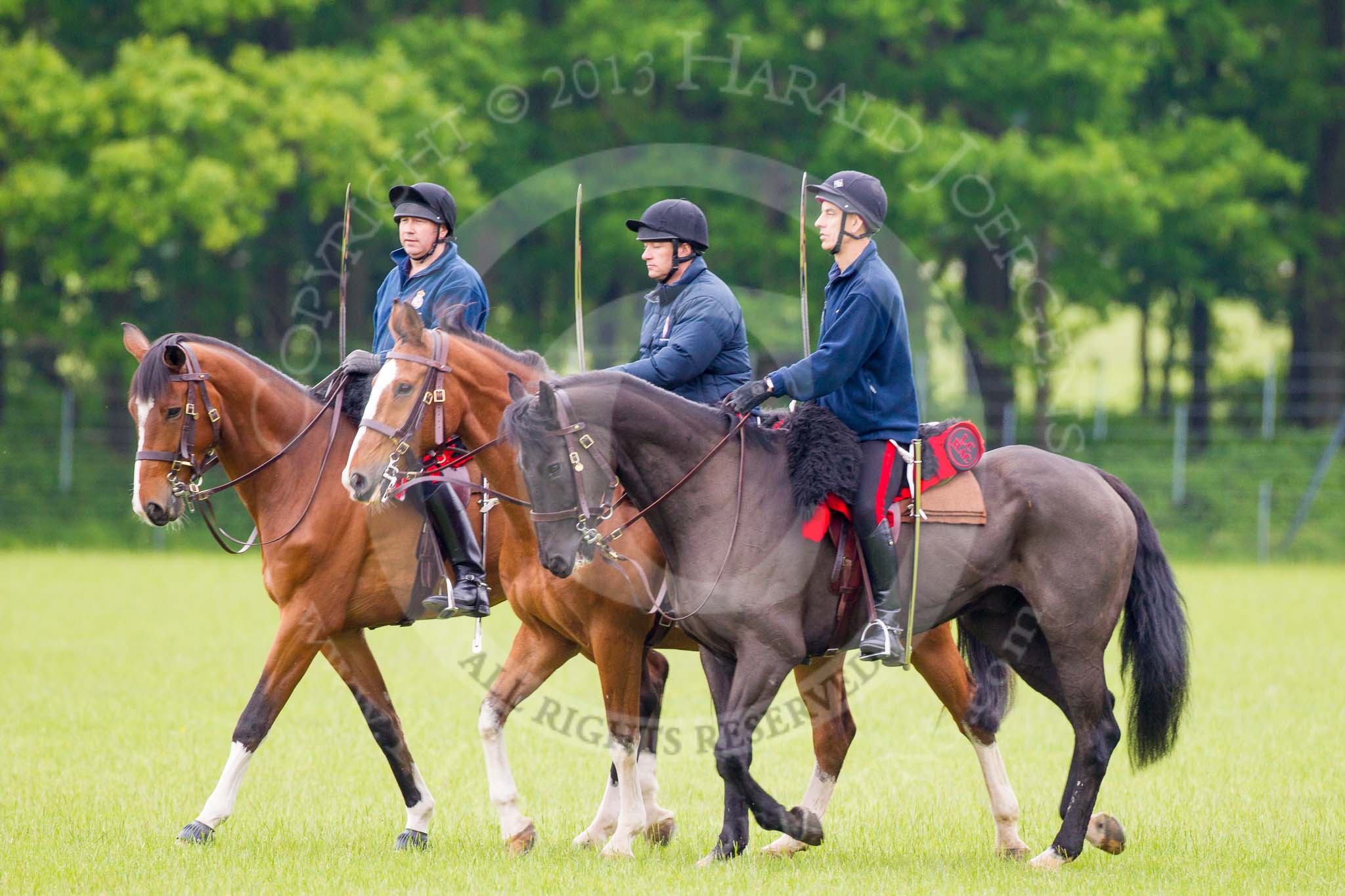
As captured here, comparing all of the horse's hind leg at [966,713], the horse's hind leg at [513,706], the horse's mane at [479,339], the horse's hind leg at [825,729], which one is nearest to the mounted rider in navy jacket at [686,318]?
the horse's mane at [479,339]

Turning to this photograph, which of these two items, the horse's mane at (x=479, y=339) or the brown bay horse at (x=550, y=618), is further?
the horse's mane at (x=479, y=339)

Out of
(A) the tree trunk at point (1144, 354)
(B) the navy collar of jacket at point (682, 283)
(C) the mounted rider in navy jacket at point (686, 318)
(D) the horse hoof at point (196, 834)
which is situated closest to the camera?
(D) the horse hoof at point (196, 834)

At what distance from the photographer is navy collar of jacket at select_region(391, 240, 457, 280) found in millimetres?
7859

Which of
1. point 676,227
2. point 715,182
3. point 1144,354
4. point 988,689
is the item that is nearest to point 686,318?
point 676,227

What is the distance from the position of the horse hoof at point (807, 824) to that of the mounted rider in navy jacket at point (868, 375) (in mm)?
766

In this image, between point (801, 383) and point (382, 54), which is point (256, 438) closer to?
point (801, 383)

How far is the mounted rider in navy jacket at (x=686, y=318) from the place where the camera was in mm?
7301

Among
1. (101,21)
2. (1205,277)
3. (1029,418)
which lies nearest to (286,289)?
(101,21)

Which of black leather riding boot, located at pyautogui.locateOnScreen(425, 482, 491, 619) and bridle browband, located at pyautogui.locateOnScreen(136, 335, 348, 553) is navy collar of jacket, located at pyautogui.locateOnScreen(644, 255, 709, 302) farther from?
bridle browband, located at pyautogui.locateOnScreen(136, 335, 348, 553)

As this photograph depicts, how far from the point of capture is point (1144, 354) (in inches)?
1309

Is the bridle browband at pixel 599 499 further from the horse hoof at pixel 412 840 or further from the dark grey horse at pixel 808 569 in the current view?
the horse hoof at pixel 412 840

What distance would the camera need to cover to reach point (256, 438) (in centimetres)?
739

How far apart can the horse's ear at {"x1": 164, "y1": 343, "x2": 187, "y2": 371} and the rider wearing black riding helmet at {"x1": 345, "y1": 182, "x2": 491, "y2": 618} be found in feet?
2.62

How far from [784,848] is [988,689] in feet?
4.22
